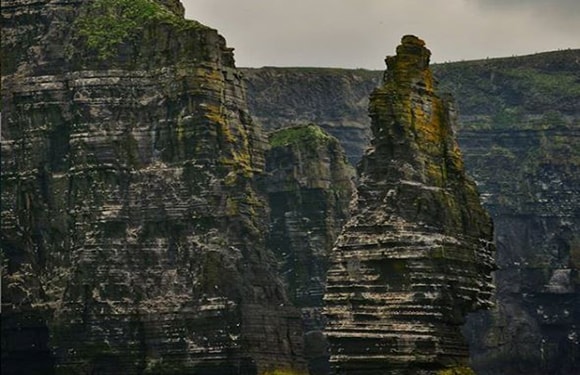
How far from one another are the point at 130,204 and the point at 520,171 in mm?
53200

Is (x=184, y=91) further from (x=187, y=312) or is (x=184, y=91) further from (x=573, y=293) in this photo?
(x=573, y=293)

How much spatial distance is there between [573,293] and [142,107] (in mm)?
46777

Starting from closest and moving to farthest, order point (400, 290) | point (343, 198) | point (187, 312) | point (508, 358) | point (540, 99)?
point (400, 290) → point (187, 312) → point (343, 198) → point (508, 358) → point (540, 99)

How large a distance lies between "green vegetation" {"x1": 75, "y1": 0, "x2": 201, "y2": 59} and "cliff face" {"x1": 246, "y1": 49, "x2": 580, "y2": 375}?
140ft

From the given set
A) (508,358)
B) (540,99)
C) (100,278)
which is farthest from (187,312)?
(540,99)

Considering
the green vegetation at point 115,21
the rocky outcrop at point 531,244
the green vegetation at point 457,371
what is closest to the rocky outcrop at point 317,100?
the rocky outcrop at point 531,244

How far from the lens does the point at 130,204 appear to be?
11262cm

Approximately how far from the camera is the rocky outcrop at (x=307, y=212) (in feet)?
426

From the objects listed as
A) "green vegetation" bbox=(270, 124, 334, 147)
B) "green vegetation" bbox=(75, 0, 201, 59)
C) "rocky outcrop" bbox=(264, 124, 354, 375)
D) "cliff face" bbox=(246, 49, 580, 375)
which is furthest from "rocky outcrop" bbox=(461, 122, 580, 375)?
"green vegetation" bbox=(75, 0, 201, 59)

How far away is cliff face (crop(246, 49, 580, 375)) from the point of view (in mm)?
151250

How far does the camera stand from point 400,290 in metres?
98.8

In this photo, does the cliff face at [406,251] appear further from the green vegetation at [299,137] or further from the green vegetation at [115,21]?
the green vegetation at [299,137]

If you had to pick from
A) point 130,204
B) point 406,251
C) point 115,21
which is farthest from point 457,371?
point 115,21

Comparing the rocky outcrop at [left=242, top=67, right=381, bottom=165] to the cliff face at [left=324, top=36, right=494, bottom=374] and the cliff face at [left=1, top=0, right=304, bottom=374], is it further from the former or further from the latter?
the cliff face at [left=324, top=36, right=494, bottom=374]
